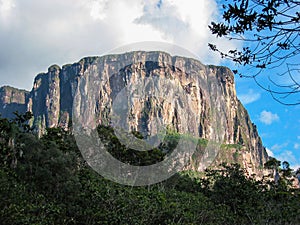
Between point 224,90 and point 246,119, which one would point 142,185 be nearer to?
point 224,90

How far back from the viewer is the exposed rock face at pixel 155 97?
326 ft

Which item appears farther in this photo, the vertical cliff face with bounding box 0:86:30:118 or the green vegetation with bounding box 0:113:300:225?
the vertical cliff face with bounding box 0:86:30:118

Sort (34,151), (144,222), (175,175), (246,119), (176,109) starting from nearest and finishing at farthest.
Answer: (144,222) → (34,151) → (175,175) → (176,109) → (246,119)

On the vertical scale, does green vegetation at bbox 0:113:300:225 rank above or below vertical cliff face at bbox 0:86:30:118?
below

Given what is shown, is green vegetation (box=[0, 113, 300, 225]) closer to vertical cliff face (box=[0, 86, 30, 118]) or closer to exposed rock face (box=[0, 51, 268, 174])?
exposed rock face (box=[0, 51, 268, 174])

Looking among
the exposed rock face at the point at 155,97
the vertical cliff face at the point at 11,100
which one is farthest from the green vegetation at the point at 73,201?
the vertical cliff face at the point at 11,100

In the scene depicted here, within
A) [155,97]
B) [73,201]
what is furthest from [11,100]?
[73,201]

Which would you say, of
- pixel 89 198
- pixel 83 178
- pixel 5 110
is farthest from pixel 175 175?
pixel 5 110

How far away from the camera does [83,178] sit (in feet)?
63.8

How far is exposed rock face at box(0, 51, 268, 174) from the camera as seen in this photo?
326 ft

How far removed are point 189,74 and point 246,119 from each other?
34975 millimetres

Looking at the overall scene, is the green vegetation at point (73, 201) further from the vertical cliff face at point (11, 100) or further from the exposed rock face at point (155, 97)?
the vertical cliff face at point (11, 100)

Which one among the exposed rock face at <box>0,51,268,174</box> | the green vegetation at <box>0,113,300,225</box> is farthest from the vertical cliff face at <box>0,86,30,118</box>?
the green vegetation at <box>0,113,300,225</box>

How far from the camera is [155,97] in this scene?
319 ft
